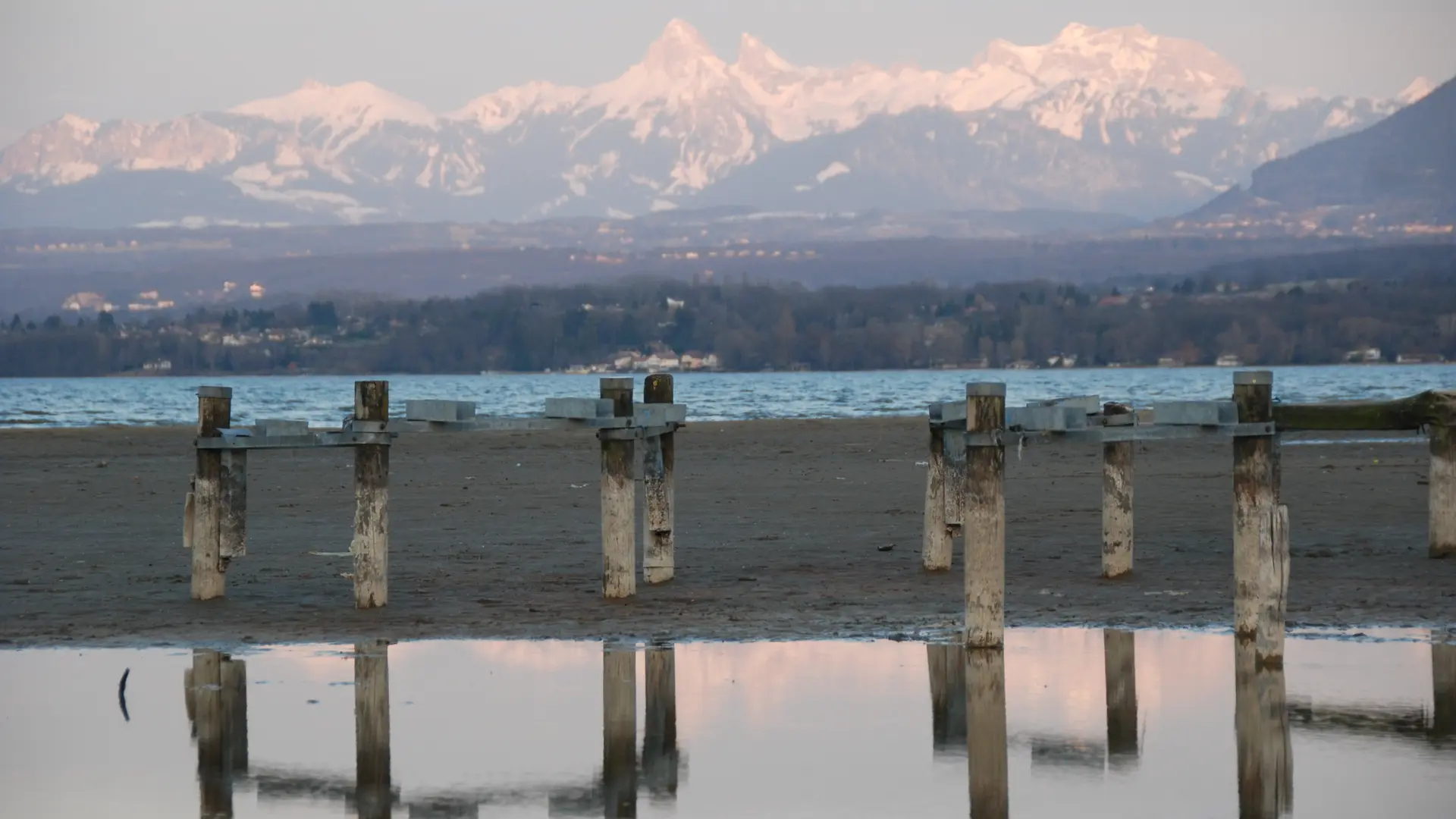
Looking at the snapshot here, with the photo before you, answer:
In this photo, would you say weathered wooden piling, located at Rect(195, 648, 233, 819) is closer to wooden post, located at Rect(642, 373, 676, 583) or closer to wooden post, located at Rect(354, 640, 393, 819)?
wooden post, located at Rect(354, 640, 393, 819)

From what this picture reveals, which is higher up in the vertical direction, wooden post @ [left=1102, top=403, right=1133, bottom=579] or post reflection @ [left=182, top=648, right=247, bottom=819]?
wooden post @ [left=1102, top=403, right=1133, bottom=579]

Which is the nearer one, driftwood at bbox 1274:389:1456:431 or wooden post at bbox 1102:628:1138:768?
wooden post at bbox 1102:628:1138:768

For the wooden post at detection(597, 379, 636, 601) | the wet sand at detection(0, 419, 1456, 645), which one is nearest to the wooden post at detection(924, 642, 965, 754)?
the wet sand at detection(0, 419, 1456, 645)

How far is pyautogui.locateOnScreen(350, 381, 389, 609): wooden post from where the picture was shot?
1705 centimetres

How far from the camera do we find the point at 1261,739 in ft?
39.0

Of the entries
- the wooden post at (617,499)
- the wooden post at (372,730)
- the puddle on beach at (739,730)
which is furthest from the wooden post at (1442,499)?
the wooden post at (372,730)

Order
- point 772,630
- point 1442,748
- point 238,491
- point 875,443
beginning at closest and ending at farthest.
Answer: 1. point 1442,748
2. point 772,630
3. point 238,491
4. point 875,443

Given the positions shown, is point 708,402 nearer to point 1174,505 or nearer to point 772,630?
point 1174,505

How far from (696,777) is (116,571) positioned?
11.7 m

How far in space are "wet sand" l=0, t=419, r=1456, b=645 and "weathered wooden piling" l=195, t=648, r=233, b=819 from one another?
147 cm

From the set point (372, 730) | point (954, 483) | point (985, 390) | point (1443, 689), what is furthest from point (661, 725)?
point (954, 483)

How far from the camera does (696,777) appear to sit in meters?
10.9

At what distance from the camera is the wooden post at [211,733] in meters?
10.5

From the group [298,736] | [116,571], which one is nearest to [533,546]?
[116,571]
